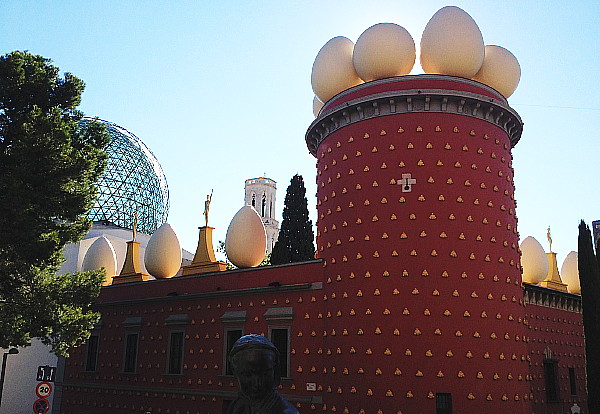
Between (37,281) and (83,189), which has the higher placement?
(83,189)

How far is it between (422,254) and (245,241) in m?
9.02

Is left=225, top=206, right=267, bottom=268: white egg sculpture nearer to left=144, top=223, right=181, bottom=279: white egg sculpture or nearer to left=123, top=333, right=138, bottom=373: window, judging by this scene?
left=144, top=223, right=181, bottom=279: white egg sculpture

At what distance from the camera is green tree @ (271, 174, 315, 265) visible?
121ft

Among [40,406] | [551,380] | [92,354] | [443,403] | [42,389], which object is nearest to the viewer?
[42,389]

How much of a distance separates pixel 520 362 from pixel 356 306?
223 inches

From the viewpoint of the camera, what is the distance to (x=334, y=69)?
21766 millimetres

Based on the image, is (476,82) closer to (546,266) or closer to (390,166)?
(390,166)

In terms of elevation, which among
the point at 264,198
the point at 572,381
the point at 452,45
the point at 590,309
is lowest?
the point at 572,381

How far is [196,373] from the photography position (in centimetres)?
2403

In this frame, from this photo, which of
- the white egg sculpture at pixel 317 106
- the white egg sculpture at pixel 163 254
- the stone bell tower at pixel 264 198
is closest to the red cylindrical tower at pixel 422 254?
the white egg sculpture at pixel 317 106

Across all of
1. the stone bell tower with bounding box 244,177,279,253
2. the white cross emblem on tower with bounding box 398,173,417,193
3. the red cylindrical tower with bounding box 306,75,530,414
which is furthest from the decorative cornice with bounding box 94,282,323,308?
the stone bell tower with bounding box 244,177,279,253

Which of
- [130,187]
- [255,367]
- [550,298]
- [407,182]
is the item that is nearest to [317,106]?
[407,182]

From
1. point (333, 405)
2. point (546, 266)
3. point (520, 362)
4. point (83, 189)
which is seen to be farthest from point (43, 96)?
point (546, 266)

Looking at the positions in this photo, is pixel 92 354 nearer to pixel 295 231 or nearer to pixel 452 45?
pixel 295 231
